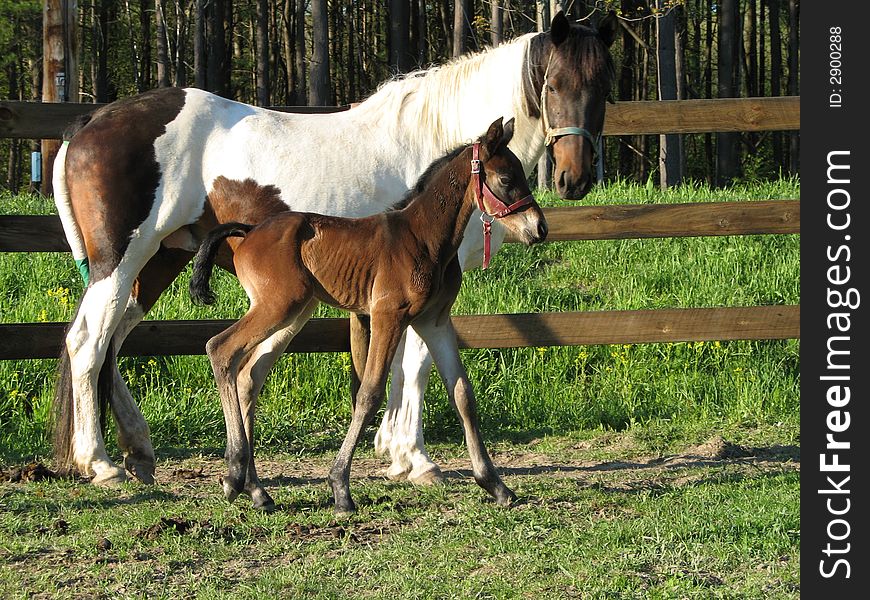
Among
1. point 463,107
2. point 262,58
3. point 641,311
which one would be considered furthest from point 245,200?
point 262,58

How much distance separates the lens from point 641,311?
6.77 m

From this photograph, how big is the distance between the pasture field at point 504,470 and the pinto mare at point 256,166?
0.44 meters

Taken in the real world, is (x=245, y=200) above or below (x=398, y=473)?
above

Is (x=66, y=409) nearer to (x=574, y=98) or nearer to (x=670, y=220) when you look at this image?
(x=574, y=98)

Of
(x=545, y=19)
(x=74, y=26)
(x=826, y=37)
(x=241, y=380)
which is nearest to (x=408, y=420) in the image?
(x=241, y=380)

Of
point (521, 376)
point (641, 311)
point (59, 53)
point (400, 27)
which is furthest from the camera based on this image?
point (400, 27)

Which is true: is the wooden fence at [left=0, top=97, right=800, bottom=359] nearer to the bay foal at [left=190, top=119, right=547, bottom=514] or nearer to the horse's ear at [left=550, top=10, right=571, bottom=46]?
the horse's ear at [left=550, top=10, right=571, bottom=46]

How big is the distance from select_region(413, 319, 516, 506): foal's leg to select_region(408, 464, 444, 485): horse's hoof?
59 centimetres

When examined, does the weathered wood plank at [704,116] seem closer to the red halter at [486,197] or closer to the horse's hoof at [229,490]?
the red halter at [486,197]

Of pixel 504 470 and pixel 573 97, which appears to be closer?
pixel 573 97

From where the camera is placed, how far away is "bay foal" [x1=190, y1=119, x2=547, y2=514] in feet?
14.6

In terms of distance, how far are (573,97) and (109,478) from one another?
10.2 feet

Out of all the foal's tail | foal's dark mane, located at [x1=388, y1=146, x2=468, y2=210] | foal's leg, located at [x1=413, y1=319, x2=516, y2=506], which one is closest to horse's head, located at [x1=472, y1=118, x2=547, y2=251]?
foal's dark mane, located at [x1=388, y1=146, x2=468, y2=210]

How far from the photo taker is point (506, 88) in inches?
214
